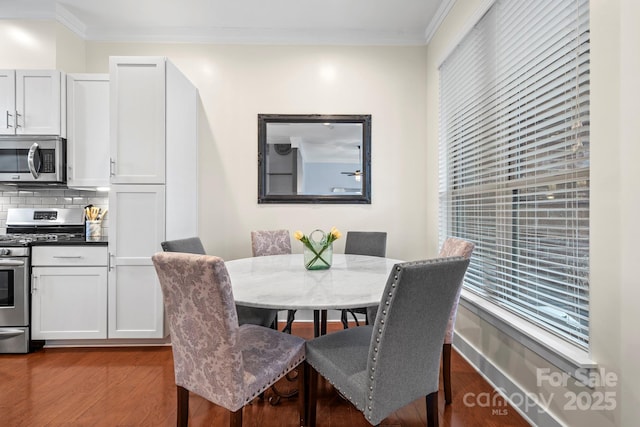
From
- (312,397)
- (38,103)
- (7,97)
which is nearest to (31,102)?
(38,103)

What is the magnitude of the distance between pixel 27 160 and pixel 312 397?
3.05m

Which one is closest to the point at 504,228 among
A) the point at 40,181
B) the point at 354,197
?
the point at 354,197

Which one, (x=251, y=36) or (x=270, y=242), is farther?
(x=251, y=36)

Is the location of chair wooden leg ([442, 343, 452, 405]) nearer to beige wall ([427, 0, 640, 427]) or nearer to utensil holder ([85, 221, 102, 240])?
beige wall ([427, 0, 640, 427])

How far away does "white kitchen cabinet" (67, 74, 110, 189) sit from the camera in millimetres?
2797

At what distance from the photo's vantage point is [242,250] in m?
3.23

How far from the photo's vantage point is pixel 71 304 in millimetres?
2592

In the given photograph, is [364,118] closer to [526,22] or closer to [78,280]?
[526,22]

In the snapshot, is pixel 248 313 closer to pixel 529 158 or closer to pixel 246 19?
pixel 529 158

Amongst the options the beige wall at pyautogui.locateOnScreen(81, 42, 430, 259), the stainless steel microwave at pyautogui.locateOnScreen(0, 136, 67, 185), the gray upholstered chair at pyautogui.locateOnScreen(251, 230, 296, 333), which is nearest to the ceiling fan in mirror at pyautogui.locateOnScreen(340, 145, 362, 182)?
the beige wall at pyautogui.locateOnScreen(81, 42, 430, 259)

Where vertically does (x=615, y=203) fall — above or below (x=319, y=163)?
below

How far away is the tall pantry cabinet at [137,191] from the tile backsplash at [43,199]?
0.74 metres

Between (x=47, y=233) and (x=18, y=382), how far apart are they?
1.44 metres

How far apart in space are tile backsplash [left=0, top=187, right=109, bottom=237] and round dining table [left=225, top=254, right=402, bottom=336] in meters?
2.02
